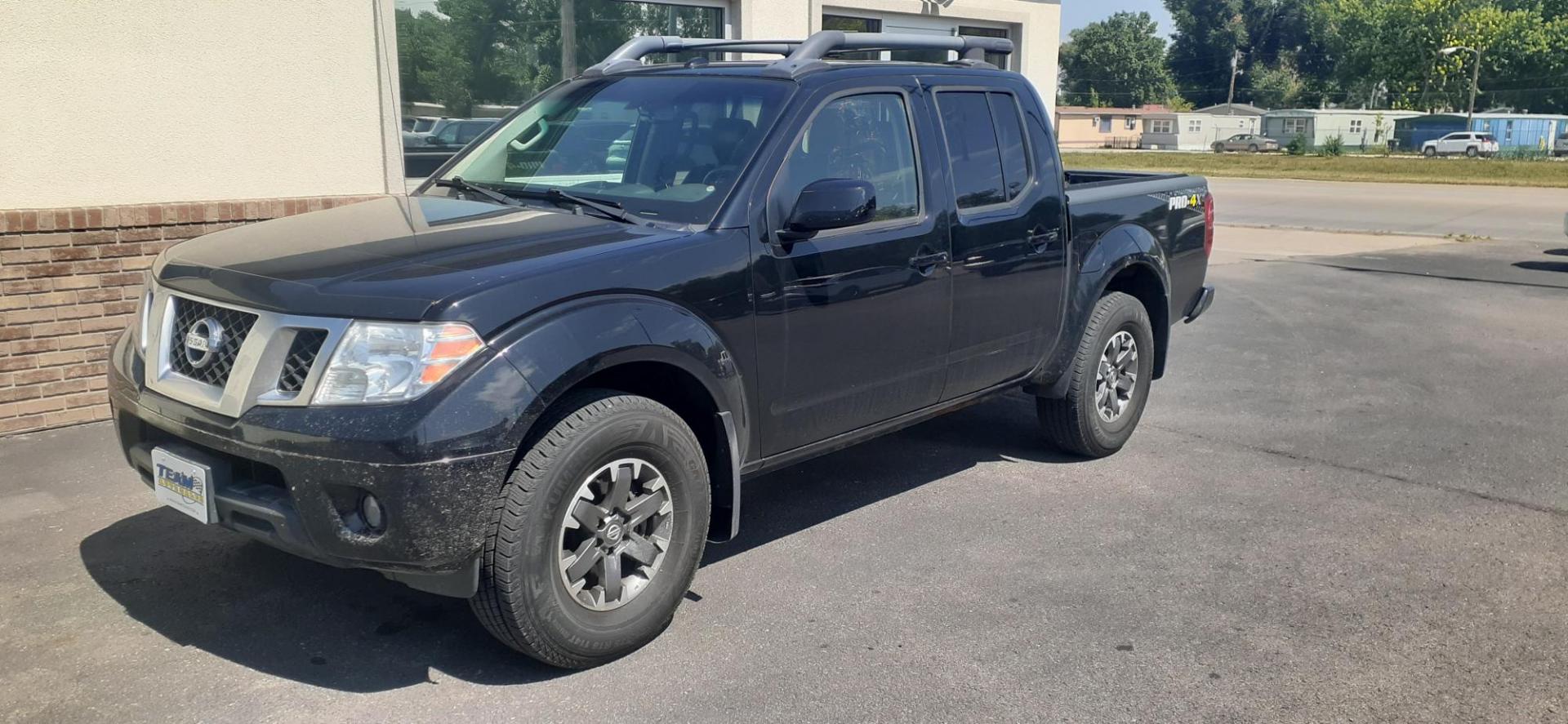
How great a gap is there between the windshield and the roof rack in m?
0.19

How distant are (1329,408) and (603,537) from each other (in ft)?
17.1

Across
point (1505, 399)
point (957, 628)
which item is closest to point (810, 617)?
point (957, 628)

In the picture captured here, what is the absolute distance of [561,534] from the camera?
11.9 feet

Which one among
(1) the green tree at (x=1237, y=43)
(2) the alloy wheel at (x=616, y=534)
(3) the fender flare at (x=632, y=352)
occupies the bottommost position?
(2) the alloy wheel at (x=616, y=534)

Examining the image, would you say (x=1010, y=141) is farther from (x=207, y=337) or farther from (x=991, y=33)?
(x=991, y=33)

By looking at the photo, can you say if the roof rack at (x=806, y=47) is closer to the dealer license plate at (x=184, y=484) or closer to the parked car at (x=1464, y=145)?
the dealer license plate at (x=184, y=484)

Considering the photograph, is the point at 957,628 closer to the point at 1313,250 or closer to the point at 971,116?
the point at 971,116

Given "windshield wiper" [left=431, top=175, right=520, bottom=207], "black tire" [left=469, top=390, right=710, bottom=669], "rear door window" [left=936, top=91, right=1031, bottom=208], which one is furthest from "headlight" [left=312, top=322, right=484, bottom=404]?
"rear door window" [left=936, top=91, right=1031, bottom=208]

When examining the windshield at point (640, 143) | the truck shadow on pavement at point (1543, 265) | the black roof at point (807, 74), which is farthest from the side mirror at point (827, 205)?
the truck shadow on pavement at point (1543, 265)

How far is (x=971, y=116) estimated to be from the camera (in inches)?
208

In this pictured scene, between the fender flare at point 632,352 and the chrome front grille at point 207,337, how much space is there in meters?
0.84

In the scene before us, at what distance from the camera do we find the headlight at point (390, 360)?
132 inches

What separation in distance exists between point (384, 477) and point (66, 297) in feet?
13.9

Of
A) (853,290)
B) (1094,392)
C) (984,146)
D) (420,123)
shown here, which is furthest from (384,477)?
(420,123)
